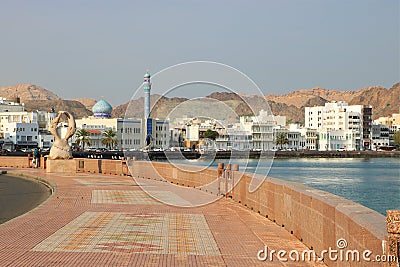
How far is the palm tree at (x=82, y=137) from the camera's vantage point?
135 m

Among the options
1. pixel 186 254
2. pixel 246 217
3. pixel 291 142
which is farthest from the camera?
pixel 291 142

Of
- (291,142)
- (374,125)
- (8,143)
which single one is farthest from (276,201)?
(374,125)

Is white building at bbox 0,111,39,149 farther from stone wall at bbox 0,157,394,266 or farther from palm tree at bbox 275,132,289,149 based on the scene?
stone wall at bbox 0,157,394,266

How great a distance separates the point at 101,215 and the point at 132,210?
1.41m

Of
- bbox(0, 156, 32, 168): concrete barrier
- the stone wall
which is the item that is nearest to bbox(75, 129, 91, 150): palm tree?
bbox(0, 156, 32, 168): concrete barrier

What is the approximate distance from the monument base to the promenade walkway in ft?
57.8

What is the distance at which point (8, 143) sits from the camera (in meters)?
126

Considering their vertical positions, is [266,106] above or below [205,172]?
above

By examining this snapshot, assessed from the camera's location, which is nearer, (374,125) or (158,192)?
(158,192)

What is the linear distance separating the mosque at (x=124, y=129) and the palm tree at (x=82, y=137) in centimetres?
146

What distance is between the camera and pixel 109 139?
139 metres

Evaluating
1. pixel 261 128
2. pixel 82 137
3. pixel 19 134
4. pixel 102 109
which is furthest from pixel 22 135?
pixel 261 128

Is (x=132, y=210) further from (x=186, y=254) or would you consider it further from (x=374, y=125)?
(x=374, y=125)

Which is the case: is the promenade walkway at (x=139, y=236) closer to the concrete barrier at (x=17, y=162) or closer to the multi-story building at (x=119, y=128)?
the concrete barrier at (x=17, y=162)
